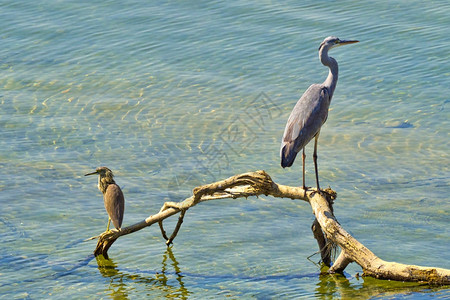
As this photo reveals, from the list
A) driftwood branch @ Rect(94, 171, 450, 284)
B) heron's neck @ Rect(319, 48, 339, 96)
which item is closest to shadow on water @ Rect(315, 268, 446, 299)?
driftwood branch @ Rect(94, 171, 450, 284)

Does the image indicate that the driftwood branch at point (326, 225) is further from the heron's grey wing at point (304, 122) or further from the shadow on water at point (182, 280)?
the heron's grey wing at point (304, 122)

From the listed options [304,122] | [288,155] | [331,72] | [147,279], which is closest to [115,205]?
[147,279]

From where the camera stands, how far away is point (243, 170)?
38.8ft

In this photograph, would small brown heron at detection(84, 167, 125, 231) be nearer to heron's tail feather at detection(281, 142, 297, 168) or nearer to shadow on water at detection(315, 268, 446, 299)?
heron's tail feather at detection(281, 142, 297, 168)

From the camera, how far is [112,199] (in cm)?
912

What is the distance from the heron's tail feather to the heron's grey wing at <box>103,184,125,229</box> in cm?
201

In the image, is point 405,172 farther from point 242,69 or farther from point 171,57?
point 171,57

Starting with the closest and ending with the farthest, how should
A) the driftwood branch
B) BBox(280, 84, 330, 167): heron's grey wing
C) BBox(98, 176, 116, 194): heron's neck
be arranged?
the driftwood branch
BBox(280, 84, 330, 167): heron's grey wing
BBox(98, 176, 116, 194): heron's neck

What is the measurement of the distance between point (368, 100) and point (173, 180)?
432 cm

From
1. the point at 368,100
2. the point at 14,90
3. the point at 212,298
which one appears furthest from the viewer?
the point at 14,90

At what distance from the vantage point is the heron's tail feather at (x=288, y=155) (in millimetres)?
8203

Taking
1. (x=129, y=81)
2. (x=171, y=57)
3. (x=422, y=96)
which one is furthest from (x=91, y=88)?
(x=422, y=96)

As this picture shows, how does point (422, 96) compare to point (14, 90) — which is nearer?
point (422, 96)

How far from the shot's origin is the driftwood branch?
720 cm
